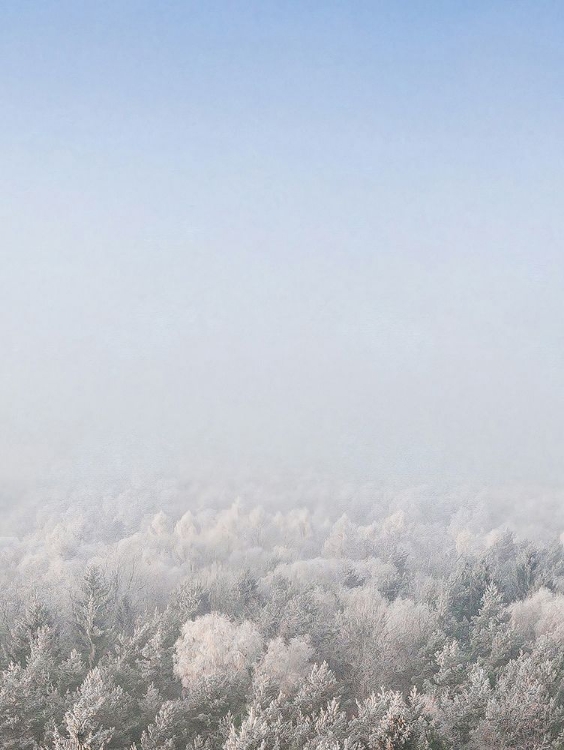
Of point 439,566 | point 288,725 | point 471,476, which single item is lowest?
point 471,476

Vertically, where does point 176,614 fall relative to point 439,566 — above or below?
above

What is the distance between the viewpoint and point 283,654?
23.9 m

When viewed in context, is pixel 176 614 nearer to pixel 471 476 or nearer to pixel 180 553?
pixel 180 553

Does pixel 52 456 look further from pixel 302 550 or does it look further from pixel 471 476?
pixel 471 476

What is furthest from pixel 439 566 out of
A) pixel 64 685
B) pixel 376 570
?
pixel 64 685

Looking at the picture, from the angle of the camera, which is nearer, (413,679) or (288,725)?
(288,725)

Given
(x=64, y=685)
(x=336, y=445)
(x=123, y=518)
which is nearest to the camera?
(x=64, y=685)

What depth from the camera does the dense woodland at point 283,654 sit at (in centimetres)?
1827

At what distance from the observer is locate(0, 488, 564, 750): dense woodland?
18266 mm

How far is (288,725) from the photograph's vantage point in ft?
59.6

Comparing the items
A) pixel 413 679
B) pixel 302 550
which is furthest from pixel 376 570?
pixel 413 679

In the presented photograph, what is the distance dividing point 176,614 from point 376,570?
2156 cm

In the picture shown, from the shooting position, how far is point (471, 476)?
377 feet

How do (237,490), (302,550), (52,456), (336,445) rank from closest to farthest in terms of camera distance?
1. (302,550)
2. (237,490)
3. (52,456)
4. (336,445)
